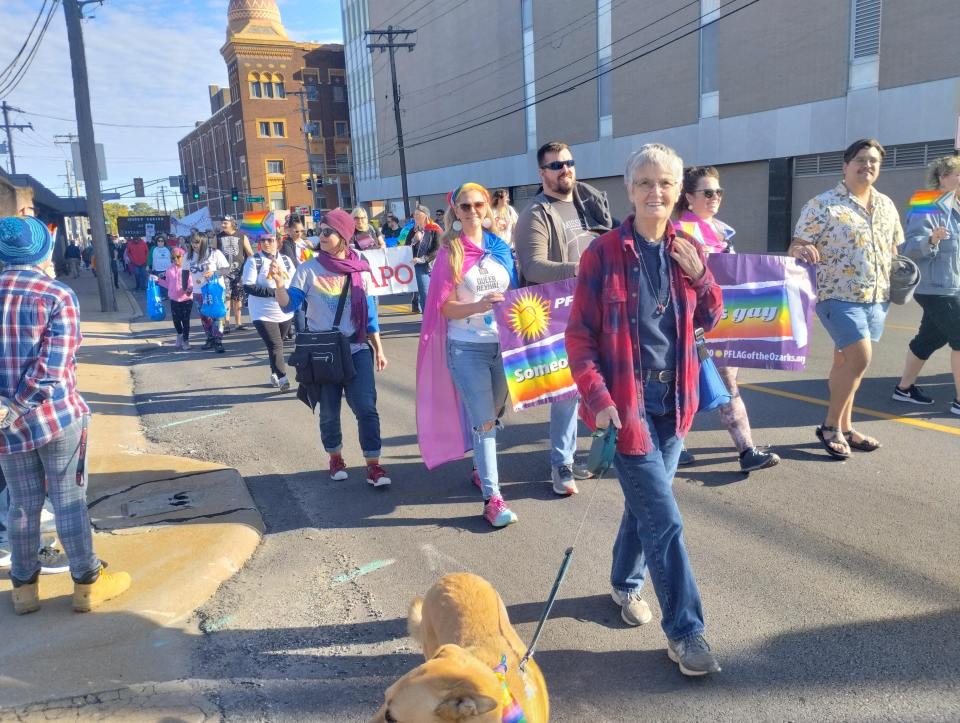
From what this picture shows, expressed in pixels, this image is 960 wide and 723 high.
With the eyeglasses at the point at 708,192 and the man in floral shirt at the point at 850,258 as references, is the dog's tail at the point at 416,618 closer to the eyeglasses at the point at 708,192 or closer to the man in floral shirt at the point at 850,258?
the eyeglasses at the point at 708,192

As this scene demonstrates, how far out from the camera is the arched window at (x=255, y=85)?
71438mm

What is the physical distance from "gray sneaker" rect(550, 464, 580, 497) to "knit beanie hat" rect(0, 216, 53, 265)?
325cm

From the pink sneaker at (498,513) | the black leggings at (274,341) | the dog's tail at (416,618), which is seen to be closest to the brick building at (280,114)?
the black leggings at (274,341)

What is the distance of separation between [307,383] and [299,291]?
675 millimetres

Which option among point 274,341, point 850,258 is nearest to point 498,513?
point 850,258

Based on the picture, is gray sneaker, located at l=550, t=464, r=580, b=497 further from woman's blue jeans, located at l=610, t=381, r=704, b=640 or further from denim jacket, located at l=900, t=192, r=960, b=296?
denim jacket, located at l=900, t=192, r=960, b=296

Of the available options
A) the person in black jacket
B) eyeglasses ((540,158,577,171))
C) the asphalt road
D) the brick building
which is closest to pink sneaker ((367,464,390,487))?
the asphalt road

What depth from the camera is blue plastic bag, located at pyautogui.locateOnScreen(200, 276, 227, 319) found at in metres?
12.3

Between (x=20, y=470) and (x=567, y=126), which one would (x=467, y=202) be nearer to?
(x=20, y=470)

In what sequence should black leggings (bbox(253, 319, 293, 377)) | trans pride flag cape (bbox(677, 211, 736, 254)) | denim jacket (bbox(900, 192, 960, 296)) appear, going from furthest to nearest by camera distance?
black leggings (bbox(253, 319, 293, 377)), denim jacket (bbox(900, 192, 960, 296)), trans pride flag cape (bbox(677, 211, 736, 254))

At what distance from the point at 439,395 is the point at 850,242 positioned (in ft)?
9.82

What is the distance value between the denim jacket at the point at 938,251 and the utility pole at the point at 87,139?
17718 mm

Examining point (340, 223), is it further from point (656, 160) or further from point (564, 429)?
point (656, 160)

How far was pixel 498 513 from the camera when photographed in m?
4.61
